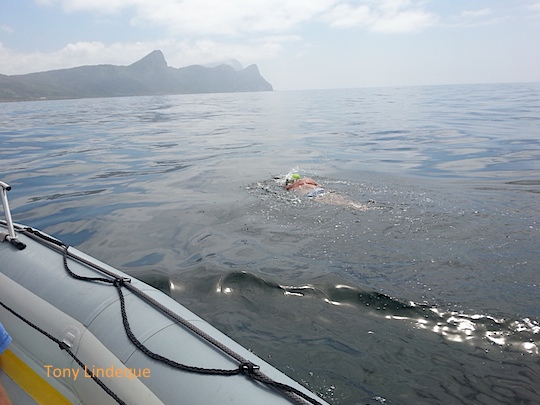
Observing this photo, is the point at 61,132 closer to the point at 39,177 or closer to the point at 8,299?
the point at 39,177

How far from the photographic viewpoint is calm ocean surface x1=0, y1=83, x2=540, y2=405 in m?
3.10

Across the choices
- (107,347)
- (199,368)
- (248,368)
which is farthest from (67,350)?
(248,368)

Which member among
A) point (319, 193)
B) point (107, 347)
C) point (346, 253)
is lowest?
point (346, 253)

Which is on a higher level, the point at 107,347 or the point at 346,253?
the point at 107,347

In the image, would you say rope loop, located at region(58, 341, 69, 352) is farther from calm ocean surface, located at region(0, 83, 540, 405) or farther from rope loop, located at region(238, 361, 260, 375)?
calm ocean surface, located at region(0, 83, 540, 405)

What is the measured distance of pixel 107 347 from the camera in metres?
2.32

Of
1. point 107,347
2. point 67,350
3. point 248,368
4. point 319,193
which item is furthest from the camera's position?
point 319,193

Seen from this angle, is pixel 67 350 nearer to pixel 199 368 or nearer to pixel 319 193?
pixel 199 368

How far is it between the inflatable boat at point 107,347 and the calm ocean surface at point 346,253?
3.71 feet

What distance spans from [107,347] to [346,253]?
3.58 m

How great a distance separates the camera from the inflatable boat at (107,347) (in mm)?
1960

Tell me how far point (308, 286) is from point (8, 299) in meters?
2.94

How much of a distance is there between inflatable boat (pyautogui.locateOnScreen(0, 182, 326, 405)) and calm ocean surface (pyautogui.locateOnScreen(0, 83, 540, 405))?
3.71ft

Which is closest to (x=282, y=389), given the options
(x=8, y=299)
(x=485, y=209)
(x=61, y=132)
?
(x=8, y=299)
